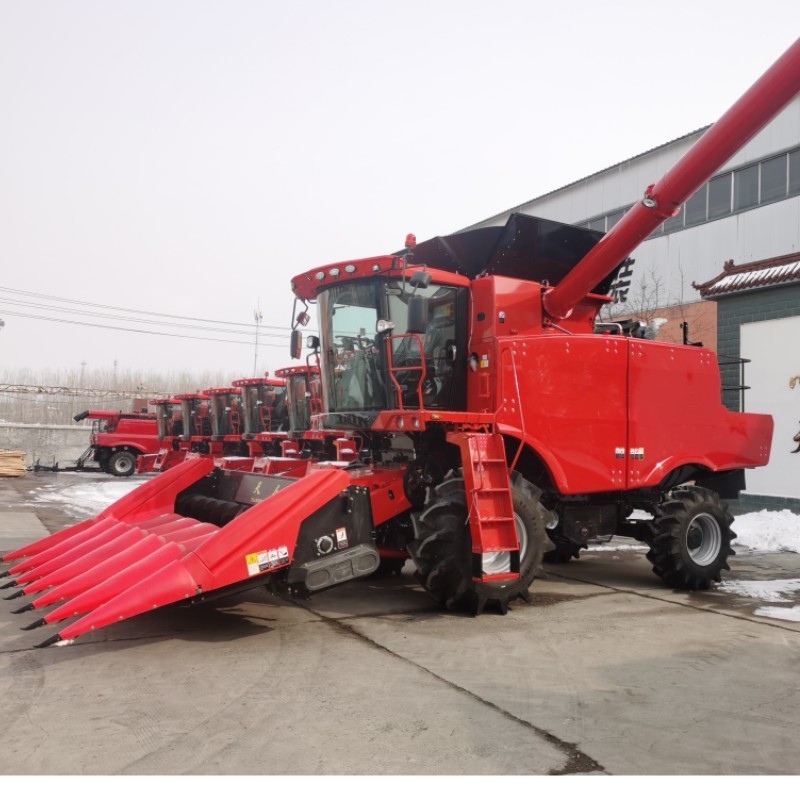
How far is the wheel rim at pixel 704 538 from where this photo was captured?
757cm

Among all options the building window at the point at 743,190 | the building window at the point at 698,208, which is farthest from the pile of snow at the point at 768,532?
the building window at the point at 698,208

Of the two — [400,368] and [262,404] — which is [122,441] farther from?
Result: [400,368]

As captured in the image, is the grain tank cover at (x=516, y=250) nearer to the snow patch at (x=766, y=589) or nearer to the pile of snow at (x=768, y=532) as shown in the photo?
the snow patch at (x=766, y=589)

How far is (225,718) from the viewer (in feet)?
12.3

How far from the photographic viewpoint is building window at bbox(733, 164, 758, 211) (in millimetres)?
17078

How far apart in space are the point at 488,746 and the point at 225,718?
1.31 metres

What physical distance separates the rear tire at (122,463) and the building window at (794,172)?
21.3 meters

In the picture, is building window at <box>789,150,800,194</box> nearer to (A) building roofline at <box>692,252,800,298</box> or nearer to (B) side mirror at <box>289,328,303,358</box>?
(A) building roofline at <box>692,252,800,298</box>

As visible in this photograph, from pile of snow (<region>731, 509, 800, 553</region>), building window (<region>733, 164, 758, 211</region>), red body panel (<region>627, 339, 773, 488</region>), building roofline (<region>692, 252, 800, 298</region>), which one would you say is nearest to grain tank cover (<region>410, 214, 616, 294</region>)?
red body panel (<region>627, 339, 773, 488</region>)

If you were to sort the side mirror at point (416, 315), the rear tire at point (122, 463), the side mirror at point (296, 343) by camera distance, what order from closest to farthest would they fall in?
the side mirror at point (416, 315) < the side mirror at point (296, 343) < the rear tire at point (122, 463)

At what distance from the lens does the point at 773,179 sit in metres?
16.6

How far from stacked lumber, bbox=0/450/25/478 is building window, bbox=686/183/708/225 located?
21.1 m

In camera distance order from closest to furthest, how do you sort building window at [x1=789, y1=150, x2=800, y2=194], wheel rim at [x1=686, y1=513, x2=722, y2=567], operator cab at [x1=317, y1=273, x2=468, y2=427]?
operator cab at [x1=317, y1=273, x2=468, y2=427] < wheel rim at [x1=686, y1=513, x2=722, y2=567] < building window at [x1=789, y1=150, x2=800, y2=194]

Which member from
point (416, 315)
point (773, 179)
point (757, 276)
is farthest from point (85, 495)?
point (773, 179)
